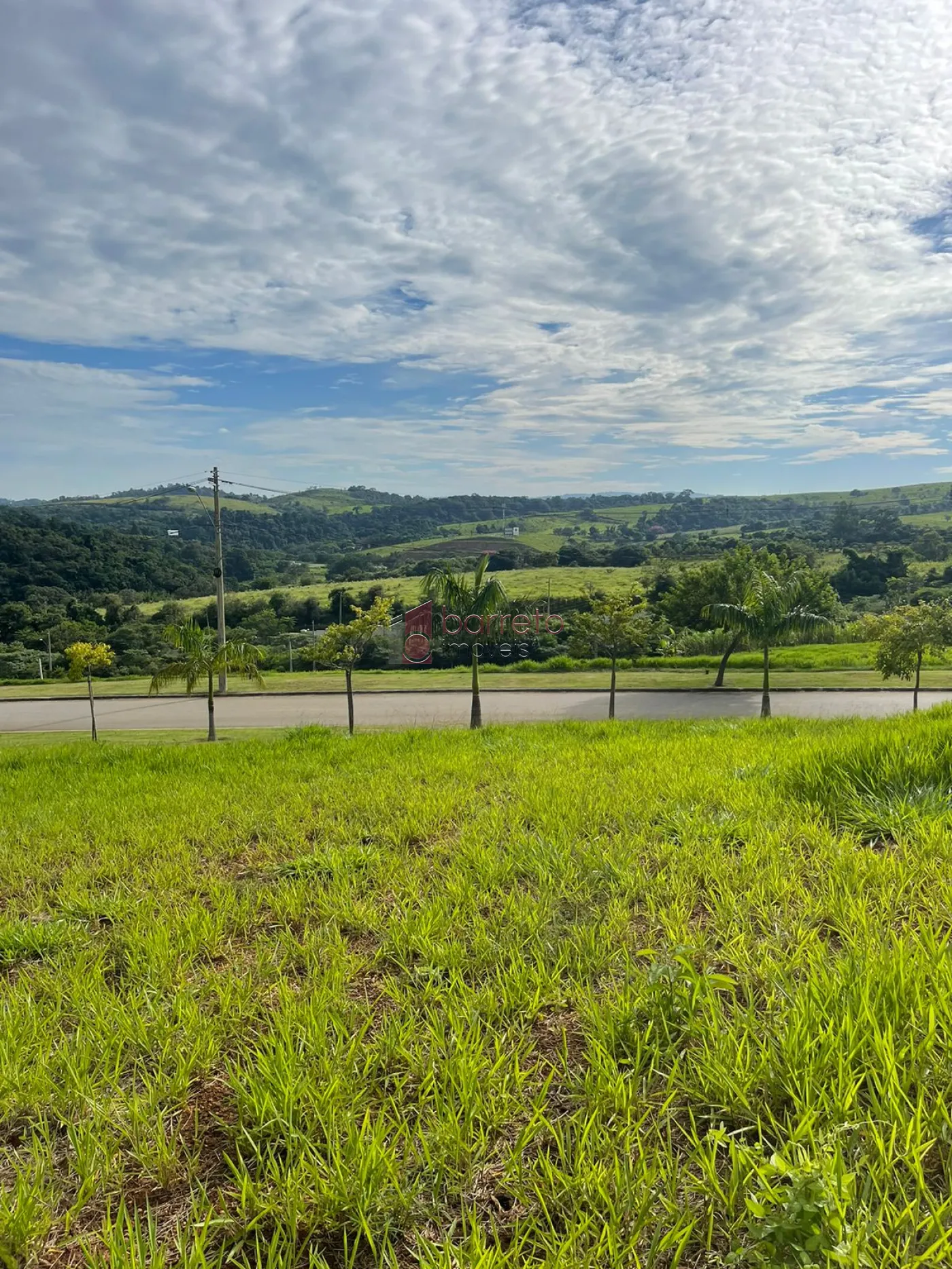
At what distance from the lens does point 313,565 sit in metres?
101

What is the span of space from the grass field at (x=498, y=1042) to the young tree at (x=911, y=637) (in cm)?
1643

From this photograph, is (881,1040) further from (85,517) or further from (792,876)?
(85,517)

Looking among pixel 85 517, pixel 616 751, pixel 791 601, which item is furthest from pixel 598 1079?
pixel 85 517

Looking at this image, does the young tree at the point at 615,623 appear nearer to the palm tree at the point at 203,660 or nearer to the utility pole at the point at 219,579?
the palm tree at the point at 203,660

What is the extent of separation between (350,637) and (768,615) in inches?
443

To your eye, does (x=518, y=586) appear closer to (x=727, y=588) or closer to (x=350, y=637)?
(x=727, y=588)

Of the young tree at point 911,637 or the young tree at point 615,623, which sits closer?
the young tree at point 911,637

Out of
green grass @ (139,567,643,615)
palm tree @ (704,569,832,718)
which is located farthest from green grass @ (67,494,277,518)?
palm tree @ (704,569,832,718)

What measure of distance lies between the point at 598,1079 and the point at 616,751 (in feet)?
15.8

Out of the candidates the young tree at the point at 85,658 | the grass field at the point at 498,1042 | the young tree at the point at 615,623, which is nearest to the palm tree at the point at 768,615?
the young tree at the point at 615,623

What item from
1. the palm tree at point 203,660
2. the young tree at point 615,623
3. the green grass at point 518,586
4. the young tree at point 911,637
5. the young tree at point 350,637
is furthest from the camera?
the green grass at point 518,586

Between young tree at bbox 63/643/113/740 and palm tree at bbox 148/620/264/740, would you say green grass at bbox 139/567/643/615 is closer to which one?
palm tree at bbox 148/620/264/740

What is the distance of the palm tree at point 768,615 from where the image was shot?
1883 cm

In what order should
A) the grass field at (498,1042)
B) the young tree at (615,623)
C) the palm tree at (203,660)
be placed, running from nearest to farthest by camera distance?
the grass field at (498,1042)
the palm tree at (203,660)
the young tree at (615,623)
